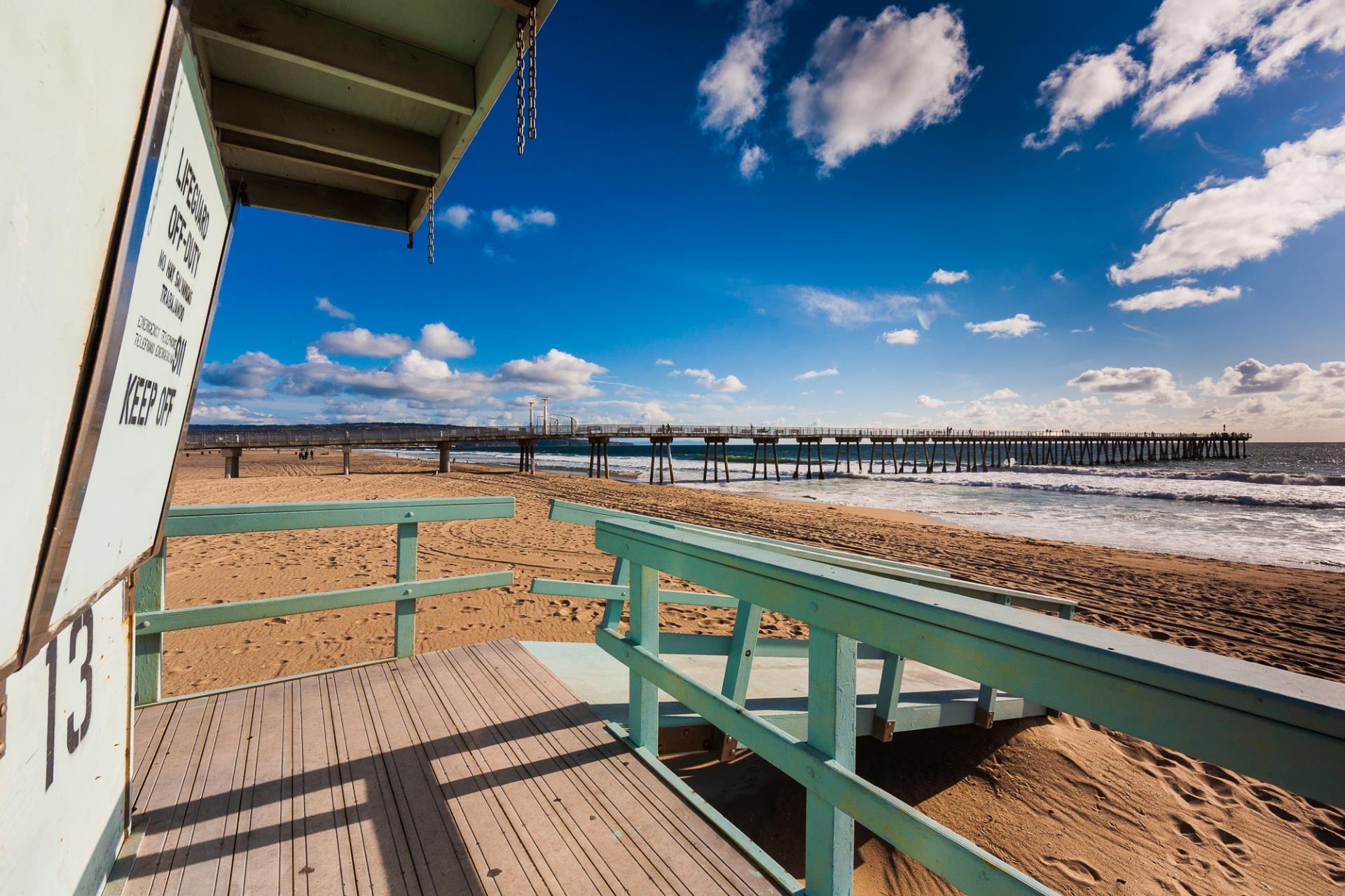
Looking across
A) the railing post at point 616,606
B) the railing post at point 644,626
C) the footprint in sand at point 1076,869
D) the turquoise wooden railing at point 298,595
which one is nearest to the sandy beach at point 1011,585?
the footprint in sand at point 1076,869

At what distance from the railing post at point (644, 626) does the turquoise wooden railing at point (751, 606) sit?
260 mm

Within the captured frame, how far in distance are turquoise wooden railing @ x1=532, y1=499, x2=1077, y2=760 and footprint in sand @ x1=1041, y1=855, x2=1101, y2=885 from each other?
72cm

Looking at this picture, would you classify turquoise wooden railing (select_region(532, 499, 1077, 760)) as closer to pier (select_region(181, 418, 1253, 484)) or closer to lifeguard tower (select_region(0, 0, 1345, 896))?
lifeguard tower (select_region(0, 0, 1345, 896))

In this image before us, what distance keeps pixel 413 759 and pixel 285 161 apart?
314cm

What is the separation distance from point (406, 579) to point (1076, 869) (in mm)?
3887

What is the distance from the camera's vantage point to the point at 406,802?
83.7 inches

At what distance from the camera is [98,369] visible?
1014 millimetres

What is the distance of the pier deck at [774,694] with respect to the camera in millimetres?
3213

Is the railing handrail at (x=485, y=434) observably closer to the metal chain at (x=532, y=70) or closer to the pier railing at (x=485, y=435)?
the pier railing at (x=485, y=435)

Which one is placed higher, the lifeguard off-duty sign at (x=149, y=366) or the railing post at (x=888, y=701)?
the lifeguard off-duty sign at (x=149, y=366)

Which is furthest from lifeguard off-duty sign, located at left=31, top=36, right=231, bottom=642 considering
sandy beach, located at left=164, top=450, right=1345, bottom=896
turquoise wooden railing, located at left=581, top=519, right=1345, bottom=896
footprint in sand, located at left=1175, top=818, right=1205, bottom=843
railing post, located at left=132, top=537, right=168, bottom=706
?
footprint in sand, located at left=1175, top=818, right=1205, bottom=843

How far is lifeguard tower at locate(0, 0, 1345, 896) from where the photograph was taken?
859 mm

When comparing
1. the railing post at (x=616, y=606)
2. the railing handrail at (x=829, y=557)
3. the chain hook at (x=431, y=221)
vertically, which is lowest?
the railing post at (x=616, y=606)

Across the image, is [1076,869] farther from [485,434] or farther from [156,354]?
[485,434]
